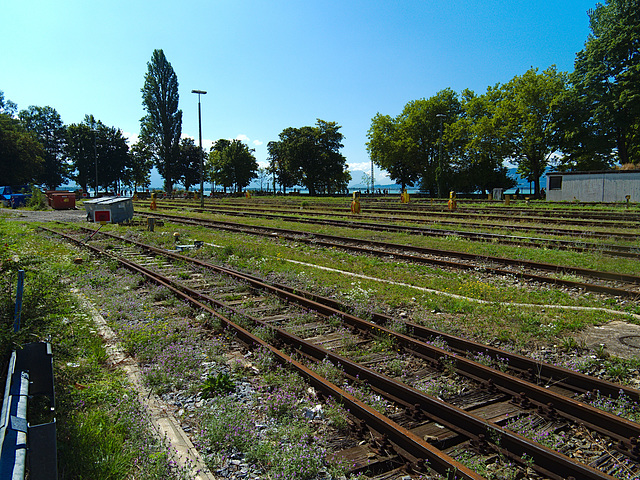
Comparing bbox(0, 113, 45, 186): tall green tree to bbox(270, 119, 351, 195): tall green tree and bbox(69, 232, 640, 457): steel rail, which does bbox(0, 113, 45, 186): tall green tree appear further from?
bbox(69, 232, 640, 457): steel rail

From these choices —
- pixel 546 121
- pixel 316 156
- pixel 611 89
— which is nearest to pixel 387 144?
pixel 316 156

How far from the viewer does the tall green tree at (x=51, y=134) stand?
8406 centimetres

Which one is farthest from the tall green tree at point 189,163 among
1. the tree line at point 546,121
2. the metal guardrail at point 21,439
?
the metal guardrail at point 21,439

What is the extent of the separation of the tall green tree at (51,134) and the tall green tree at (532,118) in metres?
79.7

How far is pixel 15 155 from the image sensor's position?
5800cm

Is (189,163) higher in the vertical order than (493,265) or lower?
higher

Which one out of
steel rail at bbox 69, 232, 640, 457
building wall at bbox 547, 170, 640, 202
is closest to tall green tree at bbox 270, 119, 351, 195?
building wall at bbox 547, 170, 640, 202

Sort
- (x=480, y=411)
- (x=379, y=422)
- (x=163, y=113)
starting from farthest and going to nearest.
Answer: (x=163, y=113) < (x=480, y=411) < (x=379, y=422)

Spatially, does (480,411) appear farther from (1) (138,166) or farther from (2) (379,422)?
(1) (138,166)

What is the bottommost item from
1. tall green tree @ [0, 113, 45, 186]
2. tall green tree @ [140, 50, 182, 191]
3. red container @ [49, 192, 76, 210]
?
red container @ [49, 192, 76, 210]

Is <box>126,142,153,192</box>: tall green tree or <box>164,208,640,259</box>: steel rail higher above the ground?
<box>126,142,153,192</box>: tall green tree

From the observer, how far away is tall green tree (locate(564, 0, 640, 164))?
134 feet

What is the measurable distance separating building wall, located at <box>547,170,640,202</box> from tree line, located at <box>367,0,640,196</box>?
33.7ft

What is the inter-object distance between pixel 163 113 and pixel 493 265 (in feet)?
243
